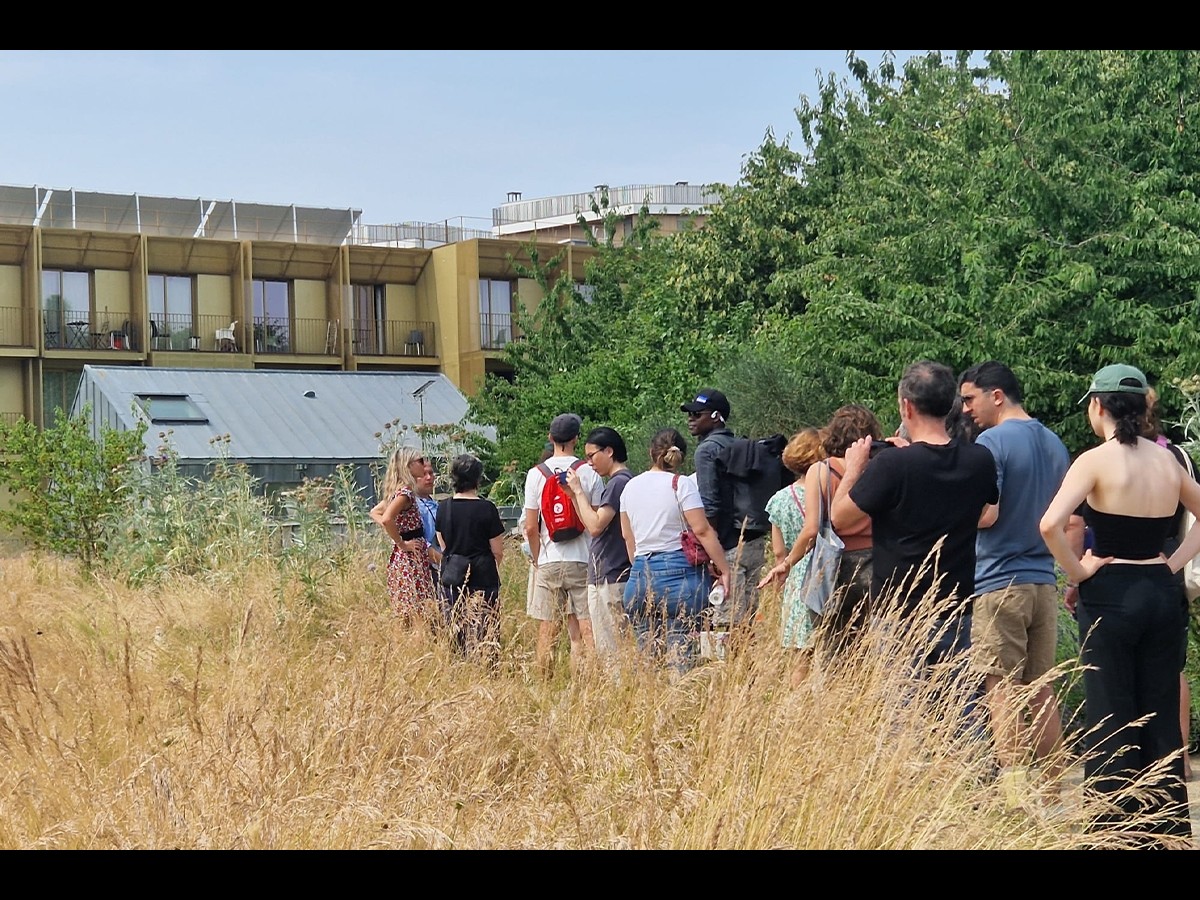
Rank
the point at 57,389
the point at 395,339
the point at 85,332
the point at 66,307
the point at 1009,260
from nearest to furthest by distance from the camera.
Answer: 1. the point at 1009,260
2. the point at 57,389
3. the point at 66,307
4. the point at 85,332
5. the point at 395,339

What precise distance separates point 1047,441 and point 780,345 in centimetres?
1557

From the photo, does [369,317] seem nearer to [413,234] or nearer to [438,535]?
[413,234]

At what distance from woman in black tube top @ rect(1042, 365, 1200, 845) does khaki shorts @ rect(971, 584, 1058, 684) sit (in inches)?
33.1

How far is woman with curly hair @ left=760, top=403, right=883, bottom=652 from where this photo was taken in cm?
654

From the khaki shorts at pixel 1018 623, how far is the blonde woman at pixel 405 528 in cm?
365

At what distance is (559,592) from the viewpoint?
891cm

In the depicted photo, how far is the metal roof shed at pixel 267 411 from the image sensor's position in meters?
37.4

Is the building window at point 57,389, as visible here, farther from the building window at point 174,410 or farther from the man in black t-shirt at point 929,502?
the man in black t-shirt at point 929,502

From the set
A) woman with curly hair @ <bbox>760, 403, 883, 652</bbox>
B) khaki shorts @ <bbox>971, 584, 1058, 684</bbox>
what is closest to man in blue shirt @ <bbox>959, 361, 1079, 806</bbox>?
khaki shorts @ <bbox>971, 584, 1058, 684</bbox>

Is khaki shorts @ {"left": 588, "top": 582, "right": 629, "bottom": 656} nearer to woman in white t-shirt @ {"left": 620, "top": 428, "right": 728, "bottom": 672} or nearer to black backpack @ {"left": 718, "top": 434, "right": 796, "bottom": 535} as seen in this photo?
woman in white t-shirt @ {"left": 620, "top": 428, "right": 728, "bottom": 672}

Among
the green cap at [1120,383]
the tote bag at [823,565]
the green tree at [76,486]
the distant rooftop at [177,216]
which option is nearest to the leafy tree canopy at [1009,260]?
the green tree at [76,486]

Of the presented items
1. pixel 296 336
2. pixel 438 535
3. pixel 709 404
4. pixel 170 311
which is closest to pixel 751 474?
pixel 709 404

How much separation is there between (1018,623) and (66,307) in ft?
150
